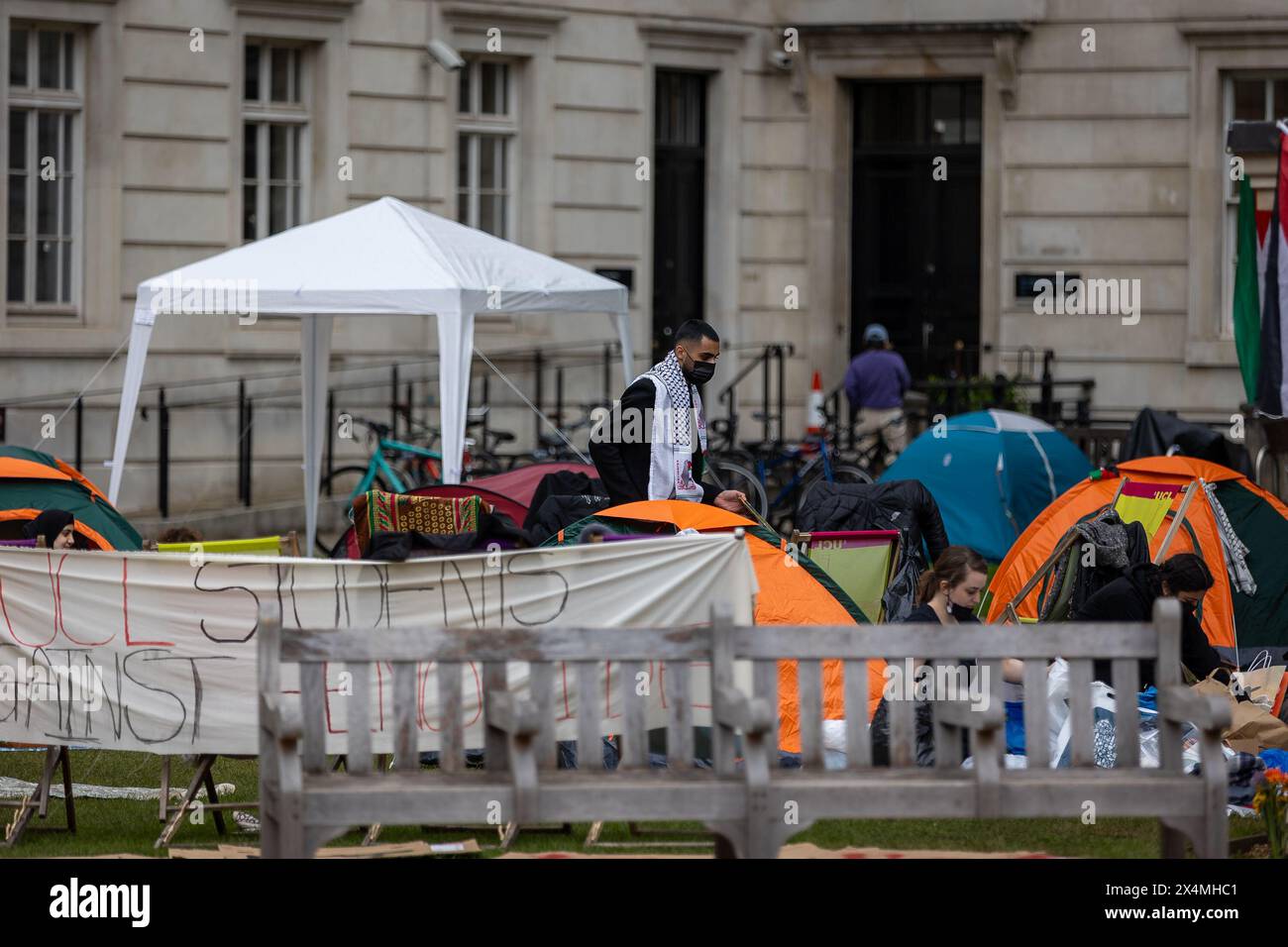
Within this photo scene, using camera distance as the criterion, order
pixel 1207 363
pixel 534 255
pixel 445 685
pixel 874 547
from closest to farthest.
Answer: pixel 445 685
pixel 874 547
pixel 534 255
pixel 1207 363

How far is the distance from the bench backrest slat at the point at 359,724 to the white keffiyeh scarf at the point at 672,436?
4.20 meters

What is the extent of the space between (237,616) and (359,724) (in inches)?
78.2

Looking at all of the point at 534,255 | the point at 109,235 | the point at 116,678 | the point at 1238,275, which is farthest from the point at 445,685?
the point at 109,235

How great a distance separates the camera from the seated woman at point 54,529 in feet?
33.0

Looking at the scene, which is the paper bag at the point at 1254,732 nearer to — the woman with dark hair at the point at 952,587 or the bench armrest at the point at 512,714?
the woman with dark hair at the point at 952,587

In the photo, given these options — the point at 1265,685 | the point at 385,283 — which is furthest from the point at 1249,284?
the point at 385,283

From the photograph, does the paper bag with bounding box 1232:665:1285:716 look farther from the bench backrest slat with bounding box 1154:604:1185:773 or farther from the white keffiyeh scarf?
the bench backrest slat with bounding box 1154:604:1185:773

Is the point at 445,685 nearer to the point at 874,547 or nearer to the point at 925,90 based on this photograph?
the point at 874,547

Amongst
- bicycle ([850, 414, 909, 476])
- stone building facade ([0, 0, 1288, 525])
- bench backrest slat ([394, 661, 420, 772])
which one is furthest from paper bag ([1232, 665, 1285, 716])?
stone building facade ([0, 0, 1288, 525])

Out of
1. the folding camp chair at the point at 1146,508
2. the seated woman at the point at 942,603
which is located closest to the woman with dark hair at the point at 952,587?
the seated woman at the point at 942,603

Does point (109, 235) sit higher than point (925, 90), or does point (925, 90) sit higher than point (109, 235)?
point (925, 90)
